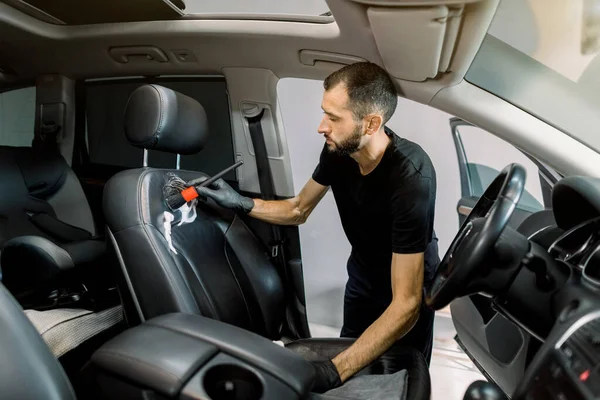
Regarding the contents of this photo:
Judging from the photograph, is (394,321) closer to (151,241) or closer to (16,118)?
(151,241)

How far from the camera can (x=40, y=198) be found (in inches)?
89.2

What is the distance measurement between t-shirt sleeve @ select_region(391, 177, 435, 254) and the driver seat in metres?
0.35

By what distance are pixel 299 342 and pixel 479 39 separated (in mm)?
1095

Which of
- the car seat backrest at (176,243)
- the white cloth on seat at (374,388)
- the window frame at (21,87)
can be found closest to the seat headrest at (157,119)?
the car seat backrest at (176,243)

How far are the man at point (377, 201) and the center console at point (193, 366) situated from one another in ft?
1.08

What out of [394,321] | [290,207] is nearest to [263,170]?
[290,207]

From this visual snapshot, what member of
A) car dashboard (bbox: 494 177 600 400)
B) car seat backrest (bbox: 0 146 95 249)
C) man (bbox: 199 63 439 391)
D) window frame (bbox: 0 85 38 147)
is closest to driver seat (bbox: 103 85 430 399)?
man (bbox: 199 63 439 391)

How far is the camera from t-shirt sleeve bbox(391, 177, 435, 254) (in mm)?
1503

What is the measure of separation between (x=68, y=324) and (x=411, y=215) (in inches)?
44.6

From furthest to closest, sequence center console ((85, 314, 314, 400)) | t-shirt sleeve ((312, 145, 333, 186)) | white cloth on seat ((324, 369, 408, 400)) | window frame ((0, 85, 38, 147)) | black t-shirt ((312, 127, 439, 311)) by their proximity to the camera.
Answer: window frame ((0, 85, 38, 147)) < t-shirt sleeve ((312, 145, 333, 186)) < black t-shirt ((312, 127, 439, 311)) < white cloth on seat ((324, 369, 408, 400)) < center console ((85, 314, 314, 400))

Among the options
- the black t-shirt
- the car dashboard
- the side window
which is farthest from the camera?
the side window

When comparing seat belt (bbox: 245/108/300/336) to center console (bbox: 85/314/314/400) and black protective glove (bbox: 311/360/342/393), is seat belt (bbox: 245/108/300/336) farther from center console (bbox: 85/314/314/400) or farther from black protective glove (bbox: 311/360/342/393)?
center console (bbox: 85/314/314/400)

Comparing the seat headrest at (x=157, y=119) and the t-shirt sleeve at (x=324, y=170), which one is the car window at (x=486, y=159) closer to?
the t-shirt sleeve at (x=324, y=170)

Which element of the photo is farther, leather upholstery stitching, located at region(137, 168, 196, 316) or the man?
the man
